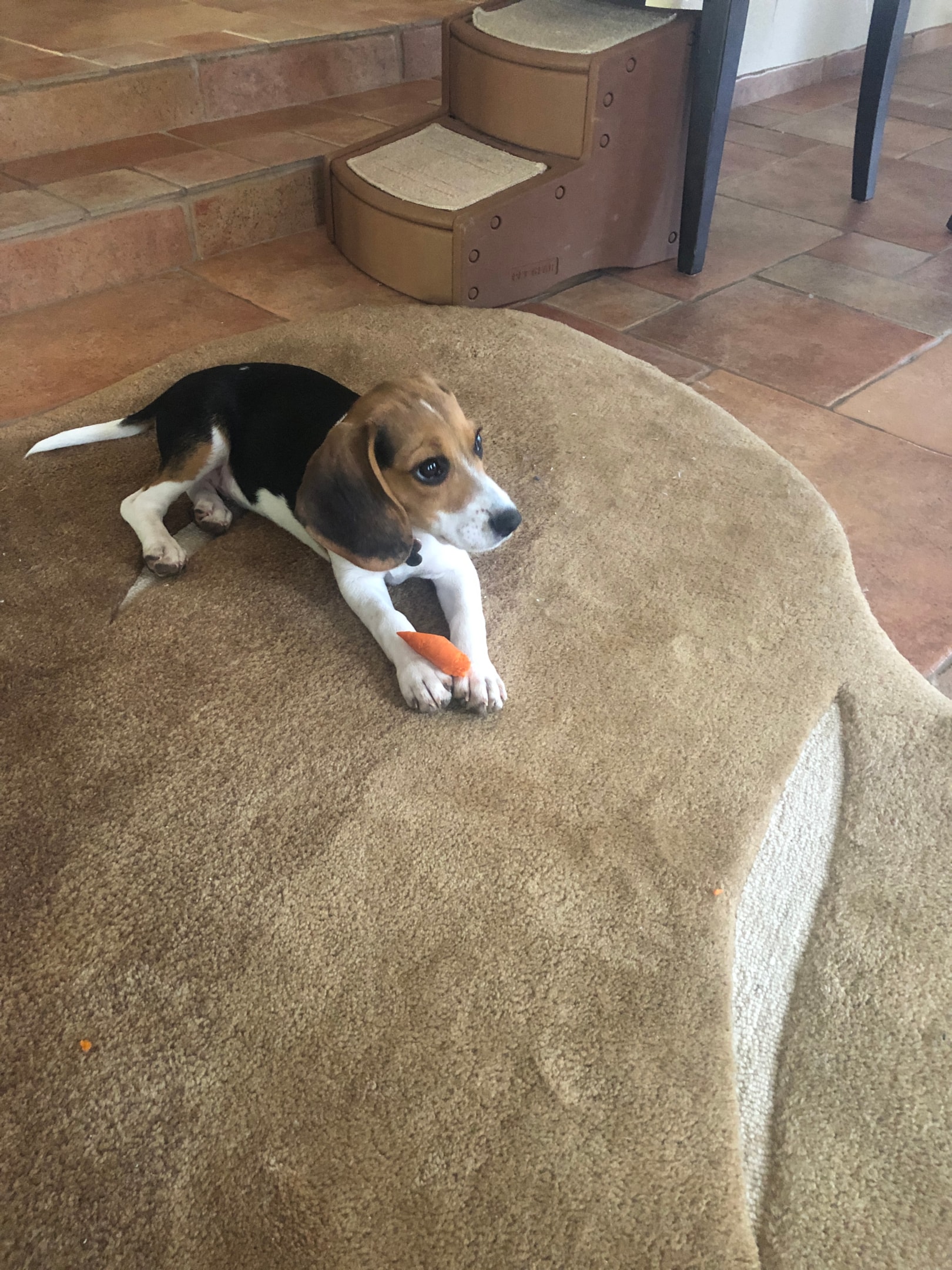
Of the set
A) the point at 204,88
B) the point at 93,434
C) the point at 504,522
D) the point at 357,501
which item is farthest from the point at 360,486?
the point at 204,88

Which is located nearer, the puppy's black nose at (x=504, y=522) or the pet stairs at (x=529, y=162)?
the puppy's black nose at (x=504, y=522)

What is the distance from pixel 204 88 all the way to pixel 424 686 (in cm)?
339

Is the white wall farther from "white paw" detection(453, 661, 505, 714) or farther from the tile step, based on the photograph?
"white paw" detection(453, 661, 505, 714)

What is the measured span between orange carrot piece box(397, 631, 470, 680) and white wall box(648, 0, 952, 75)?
4.61 metres

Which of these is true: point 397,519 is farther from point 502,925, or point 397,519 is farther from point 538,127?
point 538,127

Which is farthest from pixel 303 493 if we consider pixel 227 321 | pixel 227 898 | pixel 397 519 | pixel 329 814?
pixel 227 321

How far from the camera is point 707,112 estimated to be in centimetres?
317

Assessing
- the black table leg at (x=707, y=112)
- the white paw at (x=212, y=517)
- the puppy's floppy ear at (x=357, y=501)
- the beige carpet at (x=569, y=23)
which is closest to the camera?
the puppy's floppy ear at (x=357, y=501)

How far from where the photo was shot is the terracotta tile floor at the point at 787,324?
2.39 m

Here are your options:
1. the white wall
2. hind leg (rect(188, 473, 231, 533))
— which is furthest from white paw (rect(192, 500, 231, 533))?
the white wall

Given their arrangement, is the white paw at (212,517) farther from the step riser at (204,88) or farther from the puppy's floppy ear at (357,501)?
the step riser at (204,88)

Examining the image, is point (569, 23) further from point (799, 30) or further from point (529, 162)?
point (799, 30)

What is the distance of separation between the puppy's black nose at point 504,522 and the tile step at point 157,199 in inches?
87.3

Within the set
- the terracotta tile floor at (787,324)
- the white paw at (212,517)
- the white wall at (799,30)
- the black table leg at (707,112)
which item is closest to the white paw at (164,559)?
the white paw at (212,517)
